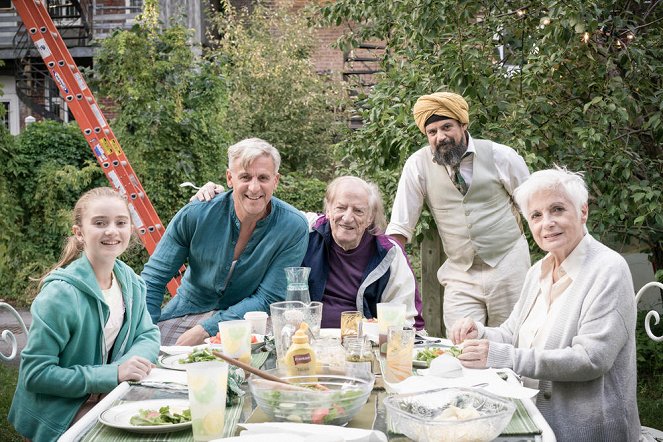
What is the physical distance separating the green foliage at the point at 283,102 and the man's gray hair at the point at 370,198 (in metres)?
8.24

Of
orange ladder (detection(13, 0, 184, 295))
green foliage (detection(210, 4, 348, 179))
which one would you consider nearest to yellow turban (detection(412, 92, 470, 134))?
orange ladder (detection(13, 0, 184, 295))

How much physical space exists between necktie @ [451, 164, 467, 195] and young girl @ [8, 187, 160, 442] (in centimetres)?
186

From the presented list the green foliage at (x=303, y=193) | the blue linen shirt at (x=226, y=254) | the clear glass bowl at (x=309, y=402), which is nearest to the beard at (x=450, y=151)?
the blue linen shirt at (x=226, y=254)

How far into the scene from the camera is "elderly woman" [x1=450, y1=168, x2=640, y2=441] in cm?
252

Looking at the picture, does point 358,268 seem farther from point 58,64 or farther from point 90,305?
point 58,64

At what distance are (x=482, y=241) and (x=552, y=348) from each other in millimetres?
1621

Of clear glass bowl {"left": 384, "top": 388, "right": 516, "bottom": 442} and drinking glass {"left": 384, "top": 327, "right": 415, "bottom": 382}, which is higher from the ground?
drinking glass {"left": 384, "top": 327, "right": 415, "bottom": 382}

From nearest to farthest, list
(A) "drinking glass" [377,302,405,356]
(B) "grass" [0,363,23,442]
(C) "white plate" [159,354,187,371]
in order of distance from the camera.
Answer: (C) "white plate" [159,354,187,371] < (A) "drinking glass" [377,302,405,356] < (B) "grass" [0,363,23,442]

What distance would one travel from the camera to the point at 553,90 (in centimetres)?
566

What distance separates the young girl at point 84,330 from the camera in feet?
8.45

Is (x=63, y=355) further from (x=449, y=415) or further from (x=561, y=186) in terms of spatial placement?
(x=561, y=186)

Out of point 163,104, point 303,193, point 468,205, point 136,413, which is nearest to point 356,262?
point 468,205

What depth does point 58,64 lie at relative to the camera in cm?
731

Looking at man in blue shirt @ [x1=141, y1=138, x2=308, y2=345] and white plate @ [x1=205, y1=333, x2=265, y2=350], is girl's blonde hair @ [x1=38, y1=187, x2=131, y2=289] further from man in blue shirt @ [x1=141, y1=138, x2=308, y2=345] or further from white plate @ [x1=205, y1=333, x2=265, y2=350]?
man in blue shirt @ [x1=141, y1=138, x2=308, y2=345]
